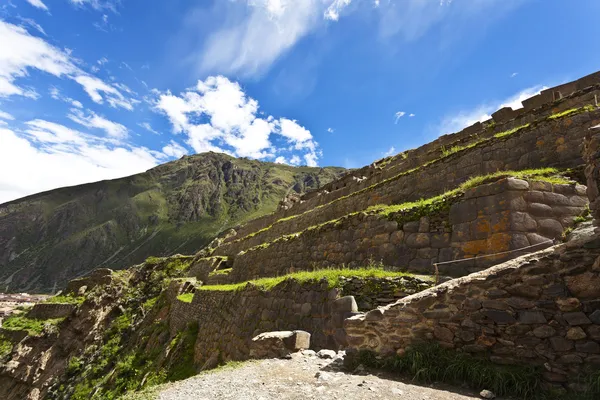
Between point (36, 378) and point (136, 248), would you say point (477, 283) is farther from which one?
point (136, 248)

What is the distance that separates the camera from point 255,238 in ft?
80.7

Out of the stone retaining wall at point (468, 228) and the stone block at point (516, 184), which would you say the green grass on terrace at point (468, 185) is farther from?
the stone block at point (516, 184)

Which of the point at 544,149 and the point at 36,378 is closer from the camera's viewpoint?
the point at 544,149

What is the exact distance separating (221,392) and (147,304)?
81.4 feet

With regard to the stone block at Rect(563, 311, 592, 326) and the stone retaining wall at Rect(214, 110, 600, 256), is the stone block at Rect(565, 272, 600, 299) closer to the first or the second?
the stone block at Rect(563, 311, 592, 326)

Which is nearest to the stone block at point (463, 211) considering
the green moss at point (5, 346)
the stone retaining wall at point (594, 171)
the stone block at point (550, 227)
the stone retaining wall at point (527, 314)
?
the stone block at point (550, 227)

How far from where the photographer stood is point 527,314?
165 inches

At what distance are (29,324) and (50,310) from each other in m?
2.08

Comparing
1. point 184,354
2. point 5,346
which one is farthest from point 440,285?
point 5,346

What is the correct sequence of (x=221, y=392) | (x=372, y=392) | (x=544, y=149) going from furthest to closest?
(x=544, y=149) < (x=221, y=392) < (x=372, y=392)

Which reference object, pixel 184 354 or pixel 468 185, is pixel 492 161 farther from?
pixel 184 354

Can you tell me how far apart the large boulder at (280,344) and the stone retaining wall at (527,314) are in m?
2.87

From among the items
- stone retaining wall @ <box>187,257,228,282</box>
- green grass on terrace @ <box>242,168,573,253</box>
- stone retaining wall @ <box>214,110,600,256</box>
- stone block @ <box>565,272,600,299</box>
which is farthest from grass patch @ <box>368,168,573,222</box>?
stone retaining wall @ <box>187,257,228,282</box>

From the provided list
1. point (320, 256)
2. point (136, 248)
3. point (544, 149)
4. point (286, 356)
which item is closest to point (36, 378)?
point (320, 256)
